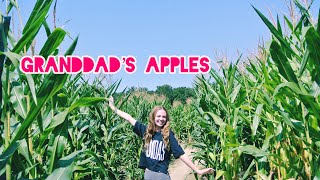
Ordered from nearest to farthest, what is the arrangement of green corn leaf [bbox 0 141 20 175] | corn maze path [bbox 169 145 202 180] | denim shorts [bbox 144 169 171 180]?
green corn leaf [bbox 0 141 20 175]
denim shorts [bbox 144 169 171 180]
corn maze path [bbox 169 145 202 180]

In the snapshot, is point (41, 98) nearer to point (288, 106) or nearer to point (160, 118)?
point (288, 106)

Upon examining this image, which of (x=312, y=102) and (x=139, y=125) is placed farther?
(x=139, y=125)

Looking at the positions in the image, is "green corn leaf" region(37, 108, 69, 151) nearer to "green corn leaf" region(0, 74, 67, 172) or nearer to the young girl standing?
"green corn leaf" region(0, 74, 67, 172)

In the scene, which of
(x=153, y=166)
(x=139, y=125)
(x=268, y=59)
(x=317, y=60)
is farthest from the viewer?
(x=139, y=125)

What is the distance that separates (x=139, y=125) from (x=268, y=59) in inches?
58.9

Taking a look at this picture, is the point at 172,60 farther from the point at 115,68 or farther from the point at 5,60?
the point at 5,60

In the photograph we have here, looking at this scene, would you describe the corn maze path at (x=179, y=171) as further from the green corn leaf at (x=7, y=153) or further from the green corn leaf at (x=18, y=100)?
the green corn leaf at (x=7, y=153)

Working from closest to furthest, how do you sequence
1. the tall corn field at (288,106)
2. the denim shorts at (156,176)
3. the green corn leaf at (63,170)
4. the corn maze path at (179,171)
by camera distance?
the green corn leaf at (63,170), the tall corn field at (288,106), the denim shorts at (156,176), the corn maze path at (179,171)

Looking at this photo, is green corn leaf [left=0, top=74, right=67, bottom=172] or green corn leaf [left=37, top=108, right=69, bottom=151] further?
green corn leaf [left=37, top=108, right=69, bottom=151]

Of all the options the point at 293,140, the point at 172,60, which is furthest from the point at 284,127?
the point at 172,60

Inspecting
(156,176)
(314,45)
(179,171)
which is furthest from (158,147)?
(179,171)

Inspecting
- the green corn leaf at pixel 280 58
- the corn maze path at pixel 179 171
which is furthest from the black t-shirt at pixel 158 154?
the corn maze path at pixel 179 171

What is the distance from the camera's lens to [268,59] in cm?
315
